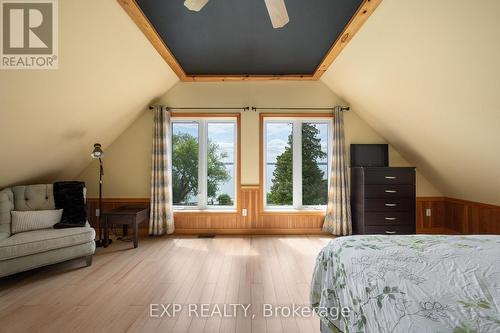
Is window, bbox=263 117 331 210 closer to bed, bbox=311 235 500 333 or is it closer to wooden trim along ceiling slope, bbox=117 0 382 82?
wooden trim along ceiling slope, bbox=117 0 382 82

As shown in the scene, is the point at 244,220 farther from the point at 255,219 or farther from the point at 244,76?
the point at 244,76

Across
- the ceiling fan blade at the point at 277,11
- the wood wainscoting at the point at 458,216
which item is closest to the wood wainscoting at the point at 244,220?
the wood wainscoting at the point at 458,216

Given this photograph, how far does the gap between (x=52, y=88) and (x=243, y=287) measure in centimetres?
266

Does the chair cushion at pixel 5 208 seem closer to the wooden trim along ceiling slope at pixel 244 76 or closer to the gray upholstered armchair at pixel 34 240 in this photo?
the gray upholstered armchair at pixel 34 240

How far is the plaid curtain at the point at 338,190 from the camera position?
3861 mm

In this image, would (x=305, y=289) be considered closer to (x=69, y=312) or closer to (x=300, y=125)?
(x=69, y=312)

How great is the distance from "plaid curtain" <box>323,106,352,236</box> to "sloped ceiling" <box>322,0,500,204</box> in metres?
0.50

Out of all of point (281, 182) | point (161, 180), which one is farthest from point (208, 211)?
point (281, 182)

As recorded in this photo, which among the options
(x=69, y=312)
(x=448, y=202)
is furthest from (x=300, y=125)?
(x=69, y=312)

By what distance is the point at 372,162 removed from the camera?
157 inches

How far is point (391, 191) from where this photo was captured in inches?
139

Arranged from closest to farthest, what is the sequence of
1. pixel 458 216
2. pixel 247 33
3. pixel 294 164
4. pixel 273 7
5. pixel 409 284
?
pixel 409 284 → pixel 273 7 → pixel 247 33 → pixel 458 216 → pixel 294 164

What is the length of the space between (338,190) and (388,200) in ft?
2.29

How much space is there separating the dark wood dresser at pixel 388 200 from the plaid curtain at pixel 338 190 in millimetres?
341
